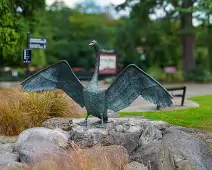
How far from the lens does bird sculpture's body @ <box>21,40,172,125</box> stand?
20.8ft

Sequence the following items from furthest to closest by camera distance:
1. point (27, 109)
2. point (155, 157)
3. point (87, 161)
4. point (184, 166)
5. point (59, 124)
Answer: point (27, 109)
point (59, 124)
point (184, 166)
point (155, 157)
point (87, 161)

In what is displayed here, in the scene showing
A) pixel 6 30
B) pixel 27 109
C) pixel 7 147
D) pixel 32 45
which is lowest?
pixel 7 147

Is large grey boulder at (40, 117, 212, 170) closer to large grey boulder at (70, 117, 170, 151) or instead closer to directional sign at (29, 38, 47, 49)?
large grey boulder at (70, 117, 170, 151)

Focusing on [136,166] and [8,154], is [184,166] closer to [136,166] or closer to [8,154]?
[136,166]

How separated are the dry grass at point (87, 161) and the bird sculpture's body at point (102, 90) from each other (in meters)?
1.00

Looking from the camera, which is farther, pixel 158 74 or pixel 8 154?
pixel 158 74

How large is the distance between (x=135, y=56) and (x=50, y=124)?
23.8 metres

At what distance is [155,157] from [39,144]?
1.91 meters

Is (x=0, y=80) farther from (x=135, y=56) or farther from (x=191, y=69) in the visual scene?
(x=191, y=69)

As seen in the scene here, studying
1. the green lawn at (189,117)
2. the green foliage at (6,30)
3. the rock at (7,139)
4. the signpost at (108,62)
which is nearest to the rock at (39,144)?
the rock at (7,139)

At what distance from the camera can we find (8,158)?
5.96m

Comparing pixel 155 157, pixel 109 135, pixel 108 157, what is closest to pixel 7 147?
pixel 109 135

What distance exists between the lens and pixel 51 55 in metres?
39.7

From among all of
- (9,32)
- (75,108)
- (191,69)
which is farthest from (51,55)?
(75,108)
